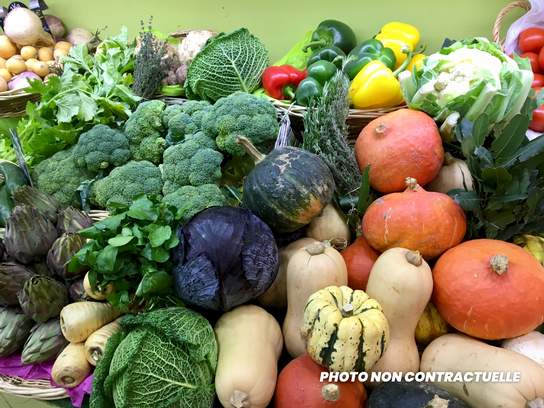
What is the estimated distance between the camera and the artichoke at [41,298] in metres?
1.10

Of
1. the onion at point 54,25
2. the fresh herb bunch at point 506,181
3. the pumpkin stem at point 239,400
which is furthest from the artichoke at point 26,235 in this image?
the onion at point 54,25

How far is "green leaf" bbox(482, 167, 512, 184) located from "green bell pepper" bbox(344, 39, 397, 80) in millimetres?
981

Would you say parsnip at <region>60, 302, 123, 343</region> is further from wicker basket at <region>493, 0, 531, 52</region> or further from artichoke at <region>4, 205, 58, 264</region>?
wicker basket at <region>493, 0, 531, 52</region>

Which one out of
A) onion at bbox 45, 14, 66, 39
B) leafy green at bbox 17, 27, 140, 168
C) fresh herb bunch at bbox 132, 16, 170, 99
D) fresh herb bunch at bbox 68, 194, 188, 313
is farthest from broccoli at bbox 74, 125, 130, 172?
onion at bbox 45, 14, 66, 39

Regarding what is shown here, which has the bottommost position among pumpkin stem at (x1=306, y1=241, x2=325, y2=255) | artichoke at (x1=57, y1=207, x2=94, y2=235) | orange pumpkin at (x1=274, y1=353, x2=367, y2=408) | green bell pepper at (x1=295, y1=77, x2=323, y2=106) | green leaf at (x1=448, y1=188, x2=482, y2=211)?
orange pumpkin at (x1=274, y1=353, x2=367, y2=408)

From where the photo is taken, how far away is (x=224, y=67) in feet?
6.16

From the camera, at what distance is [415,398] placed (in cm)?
81

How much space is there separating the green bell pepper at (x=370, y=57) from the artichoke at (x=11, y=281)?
5.84 feet

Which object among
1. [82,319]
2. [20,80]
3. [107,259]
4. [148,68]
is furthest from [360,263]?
[20,80]

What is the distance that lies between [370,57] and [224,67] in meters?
0.83

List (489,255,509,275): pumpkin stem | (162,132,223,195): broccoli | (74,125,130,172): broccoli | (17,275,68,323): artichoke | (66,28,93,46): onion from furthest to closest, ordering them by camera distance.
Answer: (66,28,93,46): onion → (74,125,130,172): broccoli → (162,132,223,195): broccoli → (17,275,68,323): artichoke → (489,255,509,275): pumpkin stem

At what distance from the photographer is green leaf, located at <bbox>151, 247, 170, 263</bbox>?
1016 millimetres

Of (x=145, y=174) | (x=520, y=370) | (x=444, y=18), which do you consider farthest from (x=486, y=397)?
(x=444, y=18)

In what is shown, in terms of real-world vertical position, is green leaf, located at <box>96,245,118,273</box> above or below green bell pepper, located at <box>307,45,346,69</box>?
below
